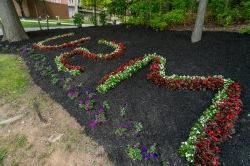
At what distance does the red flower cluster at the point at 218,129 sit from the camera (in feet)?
A: 14.4

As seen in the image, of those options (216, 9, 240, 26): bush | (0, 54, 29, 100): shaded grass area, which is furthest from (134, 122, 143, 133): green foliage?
(216, 9, 240, 26): bush

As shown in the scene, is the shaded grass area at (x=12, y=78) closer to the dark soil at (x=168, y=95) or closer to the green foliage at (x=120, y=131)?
the dark soil at (x=168, y=95)

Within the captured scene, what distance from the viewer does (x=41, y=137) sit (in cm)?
612

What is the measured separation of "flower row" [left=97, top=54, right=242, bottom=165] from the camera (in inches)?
179

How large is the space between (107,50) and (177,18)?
13.7 ft

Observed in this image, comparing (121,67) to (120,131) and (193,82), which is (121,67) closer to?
(193,82)

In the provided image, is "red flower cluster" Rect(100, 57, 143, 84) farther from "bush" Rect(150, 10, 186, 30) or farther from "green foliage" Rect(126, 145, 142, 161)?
"bush" Rect(150, 10, 186, 30)

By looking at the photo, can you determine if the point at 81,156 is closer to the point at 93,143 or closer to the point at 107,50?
the point at 93,143

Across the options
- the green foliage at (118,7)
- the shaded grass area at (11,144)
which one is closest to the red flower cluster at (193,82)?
the shaded grass area at (11,144)

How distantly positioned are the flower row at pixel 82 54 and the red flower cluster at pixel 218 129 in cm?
455

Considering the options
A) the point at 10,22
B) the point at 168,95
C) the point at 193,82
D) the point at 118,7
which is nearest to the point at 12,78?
the point at 10,22

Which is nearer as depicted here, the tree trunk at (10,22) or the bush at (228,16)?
the bush at (228,16)

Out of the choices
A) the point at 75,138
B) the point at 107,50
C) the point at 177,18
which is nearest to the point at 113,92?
the point at 75,138

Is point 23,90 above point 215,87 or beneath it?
beneath
